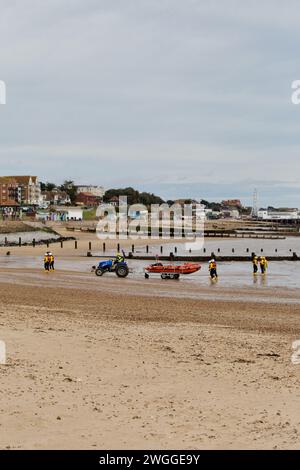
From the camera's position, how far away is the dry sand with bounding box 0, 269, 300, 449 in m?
7.61

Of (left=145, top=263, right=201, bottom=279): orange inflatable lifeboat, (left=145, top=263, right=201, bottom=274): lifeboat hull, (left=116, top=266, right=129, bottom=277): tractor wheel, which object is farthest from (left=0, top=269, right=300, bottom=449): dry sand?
(left=116, top=266, right=129, bottom=277): tractor wheel

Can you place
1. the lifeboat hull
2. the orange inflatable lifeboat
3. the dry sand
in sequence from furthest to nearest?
the lifeboat hull
the orange inflatable lifeboat
the dry sand

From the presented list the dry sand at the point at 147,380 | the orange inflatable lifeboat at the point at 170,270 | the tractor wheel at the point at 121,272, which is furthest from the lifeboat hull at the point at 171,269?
the dry sand at the point at 147,380

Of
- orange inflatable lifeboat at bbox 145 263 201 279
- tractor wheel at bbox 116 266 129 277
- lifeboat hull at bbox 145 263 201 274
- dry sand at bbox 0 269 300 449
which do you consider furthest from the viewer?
tractor wheel at bbox 116 266 129 277

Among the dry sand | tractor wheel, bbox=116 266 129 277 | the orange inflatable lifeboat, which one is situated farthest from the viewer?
tractor wheel, bbox=116 266 129 277

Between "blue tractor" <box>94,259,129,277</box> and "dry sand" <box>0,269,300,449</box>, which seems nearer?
"dry sand" <box>0,269,300,449</box>

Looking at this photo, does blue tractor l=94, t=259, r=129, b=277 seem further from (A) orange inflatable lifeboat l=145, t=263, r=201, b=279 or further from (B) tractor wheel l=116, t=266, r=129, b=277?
(A) orange inflatable lifeboat l=145, t=263, r=201, b=279

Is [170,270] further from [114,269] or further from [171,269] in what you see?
[114,269]

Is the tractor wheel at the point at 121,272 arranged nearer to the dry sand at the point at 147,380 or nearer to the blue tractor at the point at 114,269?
the blue tractor at the point at 114,269

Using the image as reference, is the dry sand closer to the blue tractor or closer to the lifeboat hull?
the lifeboat hull

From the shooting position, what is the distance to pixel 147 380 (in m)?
10.2

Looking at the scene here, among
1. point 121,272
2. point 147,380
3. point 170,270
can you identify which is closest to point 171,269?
point 170,270
